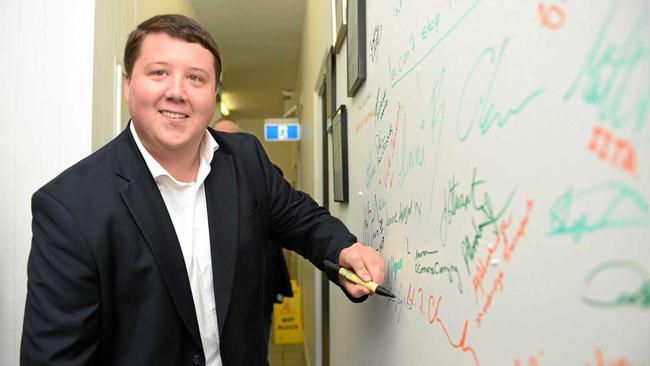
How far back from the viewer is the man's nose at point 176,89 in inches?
38.7

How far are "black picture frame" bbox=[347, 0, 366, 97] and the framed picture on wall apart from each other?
0.16 metres

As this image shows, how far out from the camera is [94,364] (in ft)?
3.06

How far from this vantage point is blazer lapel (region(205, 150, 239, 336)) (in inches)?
40.8

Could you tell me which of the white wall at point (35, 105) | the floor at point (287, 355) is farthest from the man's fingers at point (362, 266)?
the floor at point (287, 355)

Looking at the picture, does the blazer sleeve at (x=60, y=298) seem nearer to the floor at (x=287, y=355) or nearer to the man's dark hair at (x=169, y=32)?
the man's dark hair at (x=169, y=32)

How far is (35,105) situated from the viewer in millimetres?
1719

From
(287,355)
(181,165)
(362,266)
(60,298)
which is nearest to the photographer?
(60,298)

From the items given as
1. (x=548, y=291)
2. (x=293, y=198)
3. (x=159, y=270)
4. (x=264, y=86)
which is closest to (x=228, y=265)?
(x=159, y=270)
